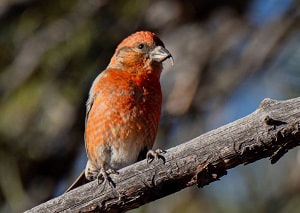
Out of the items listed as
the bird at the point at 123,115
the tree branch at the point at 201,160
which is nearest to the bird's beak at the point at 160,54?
the bird at the point at 123,115

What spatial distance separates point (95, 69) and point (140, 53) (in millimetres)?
427

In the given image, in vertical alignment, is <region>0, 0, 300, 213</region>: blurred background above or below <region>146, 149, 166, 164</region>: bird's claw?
above

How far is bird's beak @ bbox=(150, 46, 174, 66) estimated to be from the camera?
427cm

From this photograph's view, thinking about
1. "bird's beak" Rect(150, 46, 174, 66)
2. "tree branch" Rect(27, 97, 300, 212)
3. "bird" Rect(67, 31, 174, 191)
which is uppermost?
"bird's beak" Rect(150, 46, 174, 66)

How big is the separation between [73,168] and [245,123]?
2.10m

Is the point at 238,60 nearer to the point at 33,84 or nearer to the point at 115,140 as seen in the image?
the point at 115,140

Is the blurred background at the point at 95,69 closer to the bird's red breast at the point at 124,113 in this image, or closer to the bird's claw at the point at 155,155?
the bird's red breast at the point at 124,113

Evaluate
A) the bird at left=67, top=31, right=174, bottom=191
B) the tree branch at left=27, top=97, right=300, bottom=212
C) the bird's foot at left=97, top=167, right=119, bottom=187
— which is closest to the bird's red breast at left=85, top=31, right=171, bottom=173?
the bird at left=67, top=31, right=174, bottom=191

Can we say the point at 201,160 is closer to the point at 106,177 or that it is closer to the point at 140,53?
the point at 106,177

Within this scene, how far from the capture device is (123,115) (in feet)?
13.7

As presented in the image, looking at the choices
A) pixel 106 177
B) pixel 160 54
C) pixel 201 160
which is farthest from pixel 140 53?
pixel 201 160

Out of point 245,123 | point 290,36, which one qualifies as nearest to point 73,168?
point 290,36

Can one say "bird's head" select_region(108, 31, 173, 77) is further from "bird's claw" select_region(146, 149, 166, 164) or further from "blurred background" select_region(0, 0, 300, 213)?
"bird's claw" select_region(146, 149, 166, 164)

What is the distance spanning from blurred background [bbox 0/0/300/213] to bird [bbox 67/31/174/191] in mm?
222
